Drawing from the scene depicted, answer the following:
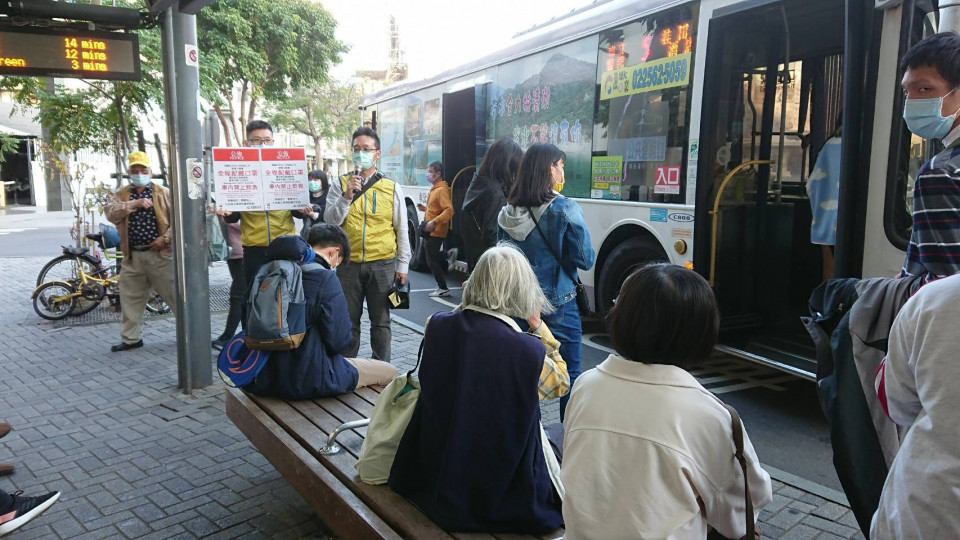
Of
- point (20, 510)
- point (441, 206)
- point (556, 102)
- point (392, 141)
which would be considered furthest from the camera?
point (392, 141)

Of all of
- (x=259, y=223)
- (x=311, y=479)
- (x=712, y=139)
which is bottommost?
(x=311, y=479)

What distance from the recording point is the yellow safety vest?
5.04 meters

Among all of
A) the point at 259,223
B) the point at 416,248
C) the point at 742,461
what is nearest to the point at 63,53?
the point at 259,223

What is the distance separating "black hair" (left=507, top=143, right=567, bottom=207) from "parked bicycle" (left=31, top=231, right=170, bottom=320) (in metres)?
5.28

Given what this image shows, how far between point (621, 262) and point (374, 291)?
2.50 metres

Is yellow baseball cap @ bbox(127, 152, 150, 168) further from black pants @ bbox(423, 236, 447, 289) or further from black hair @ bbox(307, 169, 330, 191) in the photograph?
black pants @ bbox(423, 236, 447, 289)

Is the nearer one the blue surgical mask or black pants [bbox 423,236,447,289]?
the blue surgical mask

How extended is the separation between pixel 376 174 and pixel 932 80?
11.6ft

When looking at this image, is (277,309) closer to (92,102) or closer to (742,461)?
(742,461)

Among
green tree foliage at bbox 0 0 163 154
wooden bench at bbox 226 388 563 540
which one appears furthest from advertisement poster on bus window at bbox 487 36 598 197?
green tree foliage at bbox 0 0 163 154

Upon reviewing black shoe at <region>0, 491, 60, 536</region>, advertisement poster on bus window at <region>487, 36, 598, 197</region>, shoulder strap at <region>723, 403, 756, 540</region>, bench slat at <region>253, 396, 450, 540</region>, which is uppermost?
advertisement poster on bus window at <region>487, 36, 598, 197</region>

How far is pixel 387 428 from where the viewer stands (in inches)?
106

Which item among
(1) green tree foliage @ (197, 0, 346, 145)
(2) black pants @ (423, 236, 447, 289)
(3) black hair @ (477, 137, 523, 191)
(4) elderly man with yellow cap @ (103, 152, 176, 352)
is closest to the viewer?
(3) black hair @ (477, 137, 523, 191)

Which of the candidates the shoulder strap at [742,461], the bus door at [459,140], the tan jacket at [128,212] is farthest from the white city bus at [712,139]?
the tan jacket at [128,212]
